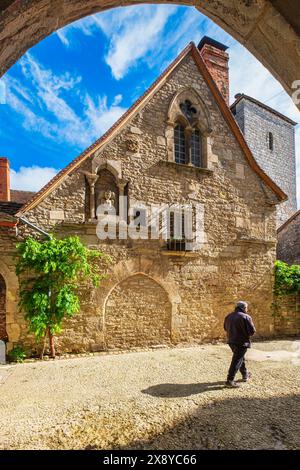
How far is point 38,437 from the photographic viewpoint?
9.54ft

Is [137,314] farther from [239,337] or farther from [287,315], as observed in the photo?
[287,315]

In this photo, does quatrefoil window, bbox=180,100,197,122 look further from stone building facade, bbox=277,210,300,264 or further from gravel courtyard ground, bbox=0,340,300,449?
gravel courtyard ground, bbox=0,340,300,449

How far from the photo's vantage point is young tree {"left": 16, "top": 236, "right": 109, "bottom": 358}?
5742 mm

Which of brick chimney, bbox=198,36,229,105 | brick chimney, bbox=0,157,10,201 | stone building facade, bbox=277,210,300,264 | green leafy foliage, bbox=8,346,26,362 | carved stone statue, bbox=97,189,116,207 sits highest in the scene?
brick chimney, bbox=198,36,229,105

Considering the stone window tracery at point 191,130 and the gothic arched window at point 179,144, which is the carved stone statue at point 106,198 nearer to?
the stone window tracery at point 191,130

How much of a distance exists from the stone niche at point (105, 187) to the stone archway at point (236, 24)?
5.48 m

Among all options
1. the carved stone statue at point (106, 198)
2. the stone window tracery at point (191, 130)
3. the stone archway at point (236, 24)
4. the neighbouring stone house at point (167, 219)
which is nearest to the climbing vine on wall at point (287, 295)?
the neighbouring stone house at point (167, 219)

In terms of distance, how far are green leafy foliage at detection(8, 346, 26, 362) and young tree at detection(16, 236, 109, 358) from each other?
0.49m

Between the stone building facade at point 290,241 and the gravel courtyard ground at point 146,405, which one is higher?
the stone building facade at point 290,241

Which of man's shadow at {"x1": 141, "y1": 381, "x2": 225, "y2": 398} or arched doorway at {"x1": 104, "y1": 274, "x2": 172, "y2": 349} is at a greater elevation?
arched doorway at {"x1": 104, "y1": 274, "x2": 172, "y2": 349}

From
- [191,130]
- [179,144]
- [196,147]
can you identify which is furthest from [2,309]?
[191,130]

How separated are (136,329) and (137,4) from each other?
673 cm

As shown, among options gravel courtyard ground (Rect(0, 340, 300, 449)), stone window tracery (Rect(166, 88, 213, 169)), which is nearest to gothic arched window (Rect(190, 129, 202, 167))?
stone window tracery (Rect(166, 88, 213, 169))

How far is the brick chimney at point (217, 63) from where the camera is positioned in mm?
9875
